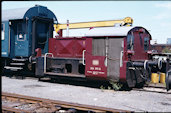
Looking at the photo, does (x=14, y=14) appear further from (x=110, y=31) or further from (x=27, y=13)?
(x=110, y=31)

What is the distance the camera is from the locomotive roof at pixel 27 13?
11.6 metres

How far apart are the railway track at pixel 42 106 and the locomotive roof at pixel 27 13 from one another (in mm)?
6259

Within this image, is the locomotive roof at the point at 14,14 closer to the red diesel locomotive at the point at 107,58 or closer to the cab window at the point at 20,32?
the cab window at the point at 20,32

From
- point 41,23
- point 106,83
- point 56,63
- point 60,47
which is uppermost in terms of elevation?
point 41,23

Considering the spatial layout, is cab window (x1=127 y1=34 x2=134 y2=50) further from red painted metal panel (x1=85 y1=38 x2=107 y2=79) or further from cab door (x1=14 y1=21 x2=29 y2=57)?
cab door (x1=14 y1=21 x2=29 y2=57)

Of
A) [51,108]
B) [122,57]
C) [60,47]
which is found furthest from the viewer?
[60,47]

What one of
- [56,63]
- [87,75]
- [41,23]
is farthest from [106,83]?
[41,23]

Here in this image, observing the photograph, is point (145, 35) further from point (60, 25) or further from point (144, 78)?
point (60, 25)

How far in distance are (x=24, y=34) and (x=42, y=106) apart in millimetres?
6968

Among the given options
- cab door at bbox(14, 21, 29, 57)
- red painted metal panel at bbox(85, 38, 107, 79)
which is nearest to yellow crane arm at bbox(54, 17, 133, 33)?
cab door at bbox(14, 21, 29, 57)

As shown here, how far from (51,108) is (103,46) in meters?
4.26

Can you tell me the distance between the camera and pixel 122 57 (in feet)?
27.7

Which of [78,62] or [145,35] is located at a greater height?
[145,35]

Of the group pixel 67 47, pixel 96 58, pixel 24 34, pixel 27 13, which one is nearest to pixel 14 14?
pixel 27 13
